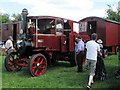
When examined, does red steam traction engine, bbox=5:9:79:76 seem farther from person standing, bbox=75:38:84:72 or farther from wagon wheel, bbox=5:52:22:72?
person standing, bbox=75:38:84:72

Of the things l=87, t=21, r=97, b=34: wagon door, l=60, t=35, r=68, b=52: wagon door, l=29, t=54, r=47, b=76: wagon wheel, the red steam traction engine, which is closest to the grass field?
l=29, t=54, r=47, b=76: wagon wheel

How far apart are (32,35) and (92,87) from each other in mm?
4124

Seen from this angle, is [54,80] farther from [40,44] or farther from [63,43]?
[63,43]

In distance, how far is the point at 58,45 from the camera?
1402 centimetres

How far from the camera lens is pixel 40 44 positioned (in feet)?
43.1

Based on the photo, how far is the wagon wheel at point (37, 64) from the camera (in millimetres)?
12342

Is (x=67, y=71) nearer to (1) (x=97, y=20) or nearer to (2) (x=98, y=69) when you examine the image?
(2) (x=98, y=69)

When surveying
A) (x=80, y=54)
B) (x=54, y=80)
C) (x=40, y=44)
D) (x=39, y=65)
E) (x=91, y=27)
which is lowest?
(x=54, y=80)

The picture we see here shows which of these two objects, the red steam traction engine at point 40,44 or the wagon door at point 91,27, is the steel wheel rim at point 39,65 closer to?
the red steam traction engine at point 40,44

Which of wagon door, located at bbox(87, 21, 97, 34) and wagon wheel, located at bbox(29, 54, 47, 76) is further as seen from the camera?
wagon door, located at bbox(87, 21, 97, 34)

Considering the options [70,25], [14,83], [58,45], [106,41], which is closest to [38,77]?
[14,83]

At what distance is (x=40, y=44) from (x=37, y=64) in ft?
3.26

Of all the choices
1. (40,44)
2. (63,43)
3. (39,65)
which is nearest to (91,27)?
(63,43)

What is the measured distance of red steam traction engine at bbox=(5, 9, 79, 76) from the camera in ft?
42.3
